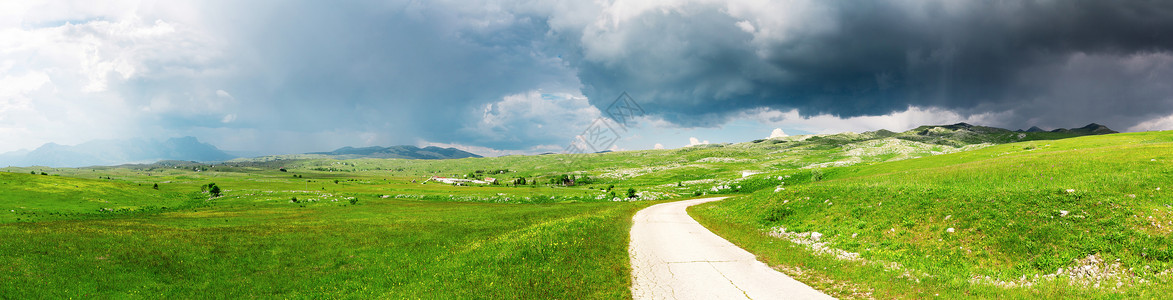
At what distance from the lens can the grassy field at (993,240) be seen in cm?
1284

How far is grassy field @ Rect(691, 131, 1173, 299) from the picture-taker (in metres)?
12.8

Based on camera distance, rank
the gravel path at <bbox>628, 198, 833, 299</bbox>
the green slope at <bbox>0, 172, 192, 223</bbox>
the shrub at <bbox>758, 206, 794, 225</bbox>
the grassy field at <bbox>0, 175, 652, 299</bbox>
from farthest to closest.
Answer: the green slope at <bbox>0, 172, 192, 223</bbox> < the shrub at <bbox>758, 206, 794, 225</bbox> < the grassy field at <bbox>0, 175, 652, 299</bbox> < the gravel path at <bbox>628, 198, 833, 299</bbox>

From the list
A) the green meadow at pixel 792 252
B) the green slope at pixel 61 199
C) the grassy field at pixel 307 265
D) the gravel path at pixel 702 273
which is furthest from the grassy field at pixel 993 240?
the green slope at pixel 61 199

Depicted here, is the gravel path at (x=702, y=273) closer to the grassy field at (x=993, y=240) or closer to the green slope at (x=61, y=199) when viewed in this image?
the grassy field at (x=993, y=240)

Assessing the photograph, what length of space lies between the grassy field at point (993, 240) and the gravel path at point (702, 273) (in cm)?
123

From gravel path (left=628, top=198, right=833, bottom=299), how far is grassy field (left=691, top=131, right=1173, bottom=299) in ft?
4.05

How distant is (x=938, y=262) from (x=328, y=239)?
3467 cm

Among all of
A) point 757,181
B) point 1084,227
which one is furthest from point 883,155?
point 1084,227

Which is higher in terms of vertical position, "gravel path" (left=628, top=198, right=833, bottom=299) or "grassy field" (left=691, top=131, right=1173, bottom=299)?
"grassy field" (left=691, top=131, right=1173, bottom=299)

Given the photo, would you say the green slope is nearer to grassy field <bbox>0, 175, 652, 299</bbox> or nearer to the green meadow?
grassy field <bbox>0, 175, 652, 299</bbox>

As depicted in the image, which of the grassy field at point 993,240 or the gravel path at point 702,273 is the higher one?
the grassy field at point 993,240

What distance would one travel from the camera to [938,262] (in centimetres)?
1562

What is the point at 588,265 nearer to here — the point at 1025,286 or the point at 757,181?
the point at 1025,286

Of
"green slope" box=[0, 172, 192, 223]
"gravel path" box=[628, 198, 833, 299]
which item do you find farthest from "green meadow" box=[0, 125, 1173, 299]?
"green slope" box=[0, 172, 192, 223]
